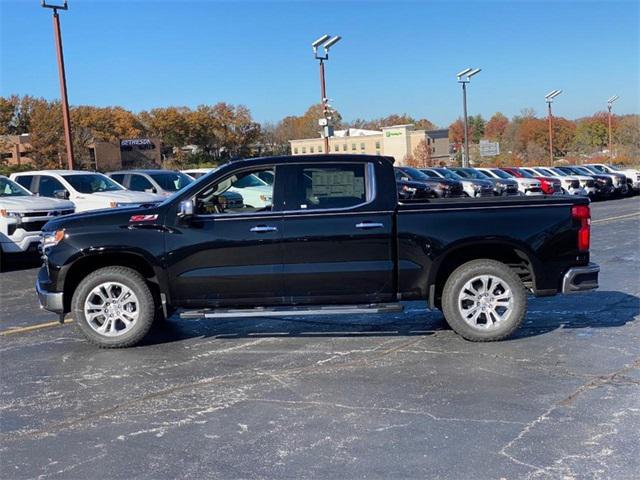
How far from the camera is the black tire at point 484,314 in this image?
6.77 meters

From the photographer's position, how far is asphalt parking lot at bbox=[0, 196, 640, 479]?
4.18m

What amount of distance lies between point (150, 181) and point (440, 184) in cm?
1136

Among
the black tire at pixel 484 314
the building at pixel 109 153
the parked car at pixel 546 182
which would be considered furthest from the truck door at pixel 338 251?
the building at pixel 109 153

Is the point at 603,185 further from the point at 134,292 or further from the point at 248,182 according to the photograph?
the point at 134,292

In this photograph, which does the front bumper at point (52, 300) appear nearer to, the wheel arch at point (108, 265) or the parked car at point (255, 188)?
the wheel arch at point (108, 265)

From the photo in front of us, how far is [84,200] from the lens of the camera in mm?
16109

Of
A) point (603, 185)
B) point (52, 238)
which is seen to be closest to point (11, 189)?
point (52, 238)

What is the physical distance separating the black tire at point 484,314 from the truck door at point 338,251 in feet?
1.95

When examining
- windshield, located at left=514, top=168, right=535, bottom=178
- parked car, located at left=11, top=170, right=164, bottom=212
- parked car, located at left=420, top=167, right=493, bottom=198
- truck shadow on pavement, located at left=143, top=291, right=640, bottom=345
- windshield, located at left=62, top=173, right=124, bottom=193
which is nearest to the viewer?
truck shadow on pavement, located at left=143, top=291, right=640, bottom=345

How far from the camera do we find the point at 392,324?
7746 millimetres

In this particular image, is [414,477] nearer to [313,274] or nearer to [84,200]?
[313,274]

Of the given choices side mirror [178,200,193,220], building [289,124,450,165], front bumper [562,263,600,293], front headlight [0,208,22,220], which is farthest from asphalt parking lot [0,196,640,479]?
building [289,124,450,165]

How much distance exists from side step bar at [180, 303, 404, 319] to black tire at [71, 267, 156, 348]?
1.44 feet

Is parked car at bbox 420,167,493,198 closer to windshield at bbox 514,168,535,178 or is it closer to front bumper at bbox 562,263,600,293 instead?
windshield at bbox 514,168,535,178
